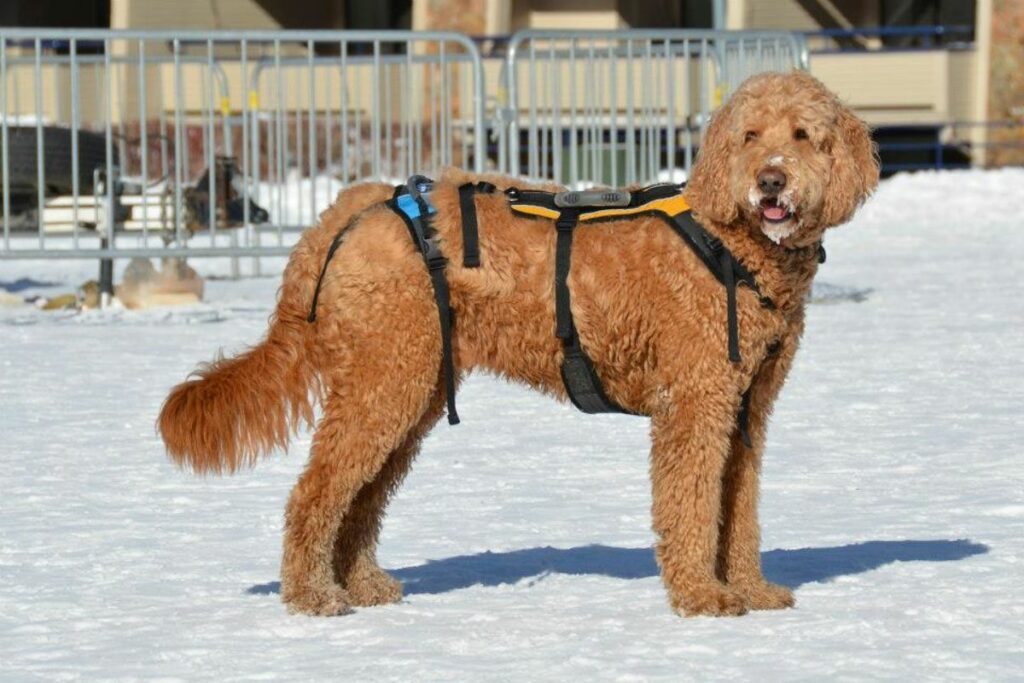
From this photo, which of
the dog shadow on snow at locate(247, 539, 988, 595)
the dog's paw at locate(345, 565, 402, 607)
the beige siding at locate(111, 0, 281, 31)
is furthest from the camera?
the beige siding at locate(111, 0, 281, 31)

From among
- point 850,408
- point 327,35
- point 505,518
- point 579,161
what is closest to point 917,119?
point 579,161

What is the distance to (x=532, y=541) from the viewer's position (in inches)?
263

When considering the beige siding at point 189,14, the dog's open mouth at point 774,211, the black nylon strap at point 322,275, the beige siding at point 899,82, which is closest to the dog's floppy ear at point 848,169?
the dog's open mouth at point 774,211

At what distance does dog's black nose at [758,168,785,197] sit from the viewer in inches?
208

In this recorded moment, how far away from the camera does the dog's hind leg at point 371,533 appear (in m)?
5.82

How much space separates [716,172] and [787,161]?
0.85 feet

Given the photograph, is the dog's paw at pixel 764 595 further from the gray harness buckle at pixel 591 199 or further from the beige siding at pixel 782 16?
the beige siding at pixel 782 16

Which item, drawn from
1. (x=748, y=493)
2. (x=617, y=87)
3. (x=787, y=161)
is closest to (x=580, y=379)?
(x=748, y=493)

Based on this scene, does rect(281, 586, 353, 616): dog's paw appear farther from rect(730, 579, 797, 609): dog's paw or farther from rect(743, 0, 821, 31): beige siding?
rect(743, 0, 821, 31): beige siding

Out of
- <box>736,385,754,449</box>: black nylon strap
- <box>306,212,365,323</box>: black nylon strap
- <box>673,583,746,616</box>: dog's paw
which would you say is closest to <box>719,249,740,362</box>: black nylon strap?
<box>736,385,754,449</box>: black nylon strap

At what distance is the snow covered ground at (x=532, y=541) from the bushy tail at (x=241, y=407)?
1.50 feet

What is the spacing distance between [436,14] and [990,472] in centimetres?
2702

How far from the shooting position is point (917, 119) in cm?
3116

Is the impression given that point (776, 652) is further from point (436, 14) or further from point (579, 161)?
point (436, 14)
